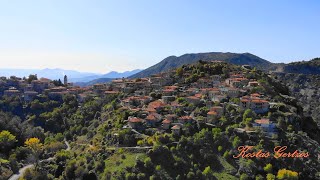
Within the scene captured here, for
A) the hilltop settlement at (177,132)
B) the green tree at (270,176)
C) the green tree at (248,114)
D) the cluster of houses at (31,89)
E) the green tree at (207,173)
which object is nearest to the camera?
the green tree at (270,176)

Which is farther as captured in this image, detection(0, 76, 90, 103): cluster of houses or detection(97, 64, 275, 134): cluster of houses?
detection(0, 76, 90, 103): cluster of houses

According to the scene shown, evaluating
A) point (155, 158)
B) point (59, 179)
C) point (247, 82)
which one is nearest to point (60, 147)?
point (59, 179)

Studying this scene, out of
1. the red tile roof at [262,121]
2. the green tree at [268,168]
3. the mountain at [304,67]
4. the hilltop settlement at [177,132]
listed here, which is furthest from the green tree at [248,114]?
the mountain at [304,67]

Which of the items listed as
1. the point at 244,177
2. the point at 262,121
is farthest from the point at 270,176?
the point at 262,121

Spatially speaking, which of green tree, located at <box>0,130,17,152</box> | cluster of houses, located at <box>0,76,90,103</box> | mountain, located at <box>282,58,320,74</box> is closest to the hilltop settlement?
green tree, located at <box>0,130,17,152</box>

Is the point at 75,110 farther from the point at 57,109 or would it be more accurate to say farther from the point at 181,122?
the point at 181,122

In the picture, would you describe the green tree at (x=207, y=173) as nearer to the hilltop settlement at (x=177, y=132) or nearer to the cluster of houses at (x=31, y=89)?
A: the hilltop settlement at (x=177, y=132)

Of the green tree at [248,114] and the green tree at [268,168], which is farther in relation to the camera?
the green tree at [248,114]

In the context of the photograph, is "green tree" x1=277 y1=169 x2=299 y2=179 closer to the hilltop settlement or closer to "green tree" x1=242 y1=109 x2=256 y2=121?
the hilltop settlement

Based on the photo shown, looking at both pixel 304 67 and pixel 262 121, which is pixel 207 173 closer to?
pixel 262 121
